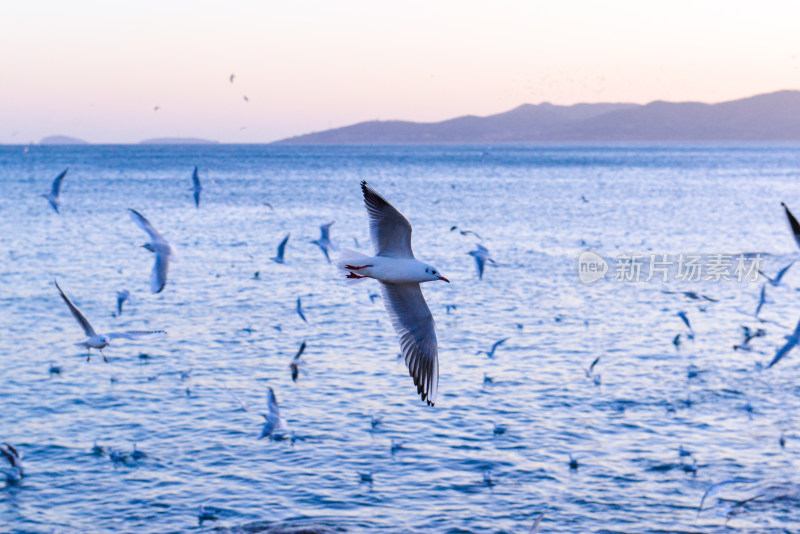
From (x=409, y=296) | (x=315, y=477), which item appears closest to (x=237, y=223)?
(x=315, y=477)

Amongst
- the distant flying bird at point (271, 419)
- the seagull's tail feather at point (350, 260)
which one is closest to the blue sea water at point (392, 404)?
the distant flying bird at point (271, 419)

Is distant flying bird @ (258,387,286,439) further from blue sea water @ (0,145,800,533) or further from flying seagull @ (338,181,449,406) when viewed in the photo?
flying seagull @ (338,181,449,406)

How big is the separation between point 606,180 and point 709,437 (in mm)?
110149

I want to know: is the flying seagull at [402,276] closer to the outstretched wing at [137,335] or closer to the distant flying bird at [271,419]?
the outstretched wing at [137,335]

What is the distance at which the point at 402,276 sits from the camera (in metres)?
8.63

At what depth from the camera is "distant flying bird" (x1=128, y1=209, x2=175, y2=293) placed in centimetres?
1300

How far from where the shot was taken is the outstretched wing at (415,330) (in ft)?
30.0

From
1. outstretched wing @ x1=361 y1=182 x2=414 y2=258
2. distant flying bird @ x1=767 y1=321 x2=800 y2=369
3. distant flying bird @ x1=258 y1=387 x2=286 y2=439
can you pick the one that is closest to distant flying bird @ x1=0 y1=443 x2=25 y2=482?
distant flying bird @ x1=258 y1=387 x2=286 y2=439

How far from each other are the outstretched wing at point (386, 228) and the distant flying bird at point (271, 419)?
737 cm

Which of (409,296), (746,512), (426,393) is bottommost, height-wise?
(746,512)

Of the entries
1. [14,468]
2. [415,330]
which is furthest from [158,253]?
[415,330]

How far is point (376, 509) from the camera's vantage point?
1466 centimetres

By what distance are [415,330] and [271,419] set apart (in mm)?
7810

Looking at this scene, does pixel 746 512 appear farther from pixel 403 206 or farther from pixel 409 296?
pixel 403 206
